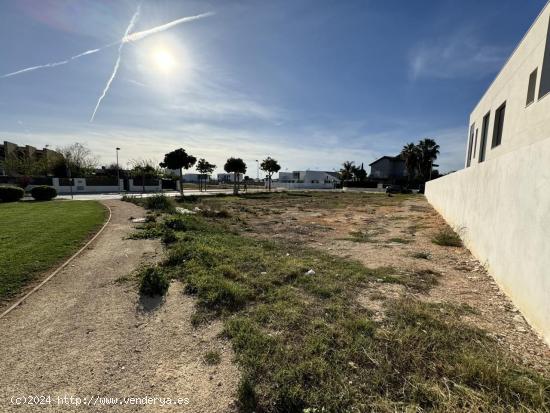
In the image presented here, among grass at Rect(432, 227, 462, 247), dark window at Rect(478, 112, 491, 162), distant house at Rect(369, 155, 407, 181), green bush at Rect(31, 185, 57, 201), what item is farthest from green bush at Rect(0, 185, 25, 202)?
distant house at Rect(369, 155, 407, 181)

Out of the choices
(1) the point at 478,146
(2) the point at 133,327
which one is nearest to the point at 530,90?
(1) the point at 478,146

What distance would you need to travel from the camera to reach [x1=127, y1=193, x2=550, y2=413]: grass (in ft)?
7.81

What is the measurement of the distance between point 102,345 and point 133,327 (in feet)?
1.52

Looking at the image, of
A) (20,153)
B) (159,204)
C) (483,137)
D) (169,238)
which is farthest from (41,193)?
(20,153)

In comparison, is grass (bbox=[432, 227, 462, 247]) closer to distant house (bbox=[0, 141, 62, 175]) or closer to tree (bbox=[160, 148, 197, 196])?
tree (bbox=[160, 148, 197, 196])

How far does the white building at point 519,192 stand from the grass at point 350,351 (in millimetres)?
1156

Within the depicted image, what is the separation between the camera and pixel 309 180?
80500 millimetres

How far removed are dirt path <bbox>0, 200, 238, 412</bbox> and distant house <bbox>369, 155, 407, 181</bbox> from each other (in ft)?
235

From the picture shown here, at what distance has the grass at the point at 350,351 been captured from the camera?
7.81 feet

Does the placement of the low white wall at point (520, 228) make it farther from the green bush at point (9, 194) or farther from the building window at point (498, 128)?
the green bush at point (9, 194)

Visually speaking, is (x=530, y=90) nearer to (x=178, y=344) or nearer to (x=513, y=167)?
(x=513, y=167)

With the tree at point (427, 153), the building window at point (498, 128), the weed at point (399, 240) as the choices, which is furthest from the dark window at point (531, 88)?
the tree at point (427, 153)

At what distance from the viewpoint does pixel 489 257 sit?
588 centimetres

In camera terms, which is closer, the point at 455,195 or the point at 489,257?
the point at 489,257
